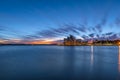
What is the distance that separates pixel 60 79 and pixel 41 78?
92.6 inches

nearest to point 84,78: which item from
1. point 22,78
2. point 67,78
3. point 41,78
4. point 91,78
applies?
point 91,78

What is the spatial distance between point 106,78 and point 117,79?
134cm

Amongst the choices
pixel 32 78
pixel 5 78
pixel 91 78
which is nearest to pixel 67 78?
pixel 91 78

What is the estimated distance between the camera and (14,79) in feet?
63.3

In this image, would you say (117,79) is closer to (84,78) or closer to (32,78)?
(84,78)

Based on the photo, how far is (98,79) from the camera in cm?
1934

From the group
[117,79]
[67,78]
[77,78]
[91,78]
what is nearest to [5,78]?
[67,78]

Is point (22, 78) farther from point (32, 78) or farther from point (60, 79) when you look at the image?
point (60, 79)

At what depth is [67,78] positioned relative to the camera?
19.9m

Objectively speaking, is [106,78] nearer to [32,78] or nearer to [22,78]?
[32,78]

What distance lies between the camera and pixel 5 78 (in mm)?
19672

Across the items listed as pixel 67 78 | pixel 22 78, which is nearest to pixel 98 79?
pixel 67 78

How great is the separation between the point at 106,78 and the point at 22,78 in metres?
10.5

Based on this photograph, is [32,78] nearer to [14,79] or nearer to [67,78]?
[14,79]
